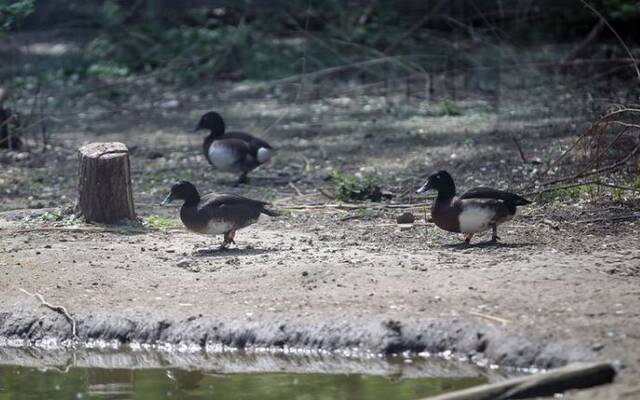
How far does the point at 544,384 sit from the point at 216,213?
416 cm

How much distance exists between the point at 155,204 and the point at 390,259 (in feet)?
12.0

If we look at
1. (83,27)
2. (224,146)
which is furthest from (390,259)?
(83,27)

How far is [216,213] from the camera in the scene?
9.99m

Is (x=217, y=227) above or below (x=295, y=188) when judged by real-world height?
above

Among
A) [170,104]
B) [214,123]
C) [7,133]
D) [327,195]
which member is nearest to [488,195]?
[327,195]

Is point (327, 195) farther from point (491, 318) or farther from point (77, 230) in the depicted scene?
point (491, 318)

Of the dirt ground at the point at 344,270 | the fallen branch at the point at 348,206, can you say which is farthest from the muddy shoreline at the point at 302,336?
the fallen branch at the point at 348,206

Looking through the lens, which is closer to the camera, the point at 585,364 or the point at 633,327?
the point at 585,364

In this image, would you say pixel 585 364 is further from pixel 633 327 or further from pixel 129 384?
pixel 129 384

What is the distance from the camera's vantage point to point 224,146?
13.6 m

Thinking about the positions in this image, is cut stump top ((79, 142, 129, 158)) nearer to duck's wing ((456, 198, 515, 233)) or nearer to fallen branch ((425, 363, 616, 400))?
duck's wing ((456, 198, 515, 233))

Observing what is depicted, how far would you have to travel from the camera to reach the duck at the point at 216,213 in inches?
394

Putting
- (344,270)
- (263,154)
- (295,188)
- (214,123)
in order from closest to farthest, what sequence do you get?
(344,270)
(295,188)
(263,154)
(214,123)

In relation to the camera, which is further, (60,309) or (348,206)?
(348,206)
